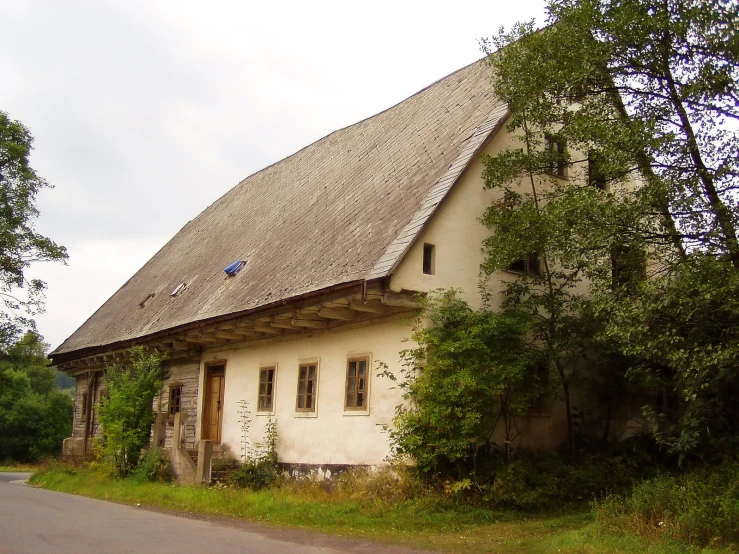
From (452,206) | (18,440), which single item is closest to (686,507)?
(452,206)

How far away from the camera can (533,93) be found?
491 inches

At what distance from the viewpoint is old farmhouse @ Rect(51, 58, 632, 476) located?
1355 cm

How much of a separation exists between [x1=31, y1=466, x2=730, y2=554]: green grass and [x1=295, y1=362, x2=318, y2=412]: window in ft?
5.76

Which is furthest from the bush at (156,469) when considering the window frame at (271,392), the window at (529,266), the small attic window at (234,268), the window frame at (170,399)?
the window at (529,266)

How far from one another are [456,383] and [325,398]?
374 cm

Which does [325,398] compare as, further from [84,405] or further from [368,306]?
[84,405]

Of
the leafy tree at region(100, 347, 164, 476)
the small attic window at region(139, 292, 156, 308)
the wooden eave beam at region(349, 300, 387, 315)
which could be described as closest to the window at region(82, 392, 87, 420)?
the small attic window at region(139, 292, 156, 308)

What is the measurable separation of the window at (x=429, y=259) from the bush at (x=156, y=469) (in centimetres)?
822

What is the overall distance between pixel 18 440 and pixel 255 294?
98.0 ft

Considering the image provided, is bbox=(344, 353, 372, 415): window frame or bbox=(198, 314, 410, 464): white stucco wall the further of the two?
bbox=(344, 353, 372, 415): window frame

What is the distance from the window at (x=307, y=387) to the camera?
1541 cm

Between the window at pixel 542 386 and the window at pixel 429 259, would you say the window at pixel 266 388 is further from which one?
the window at pixel 542 386

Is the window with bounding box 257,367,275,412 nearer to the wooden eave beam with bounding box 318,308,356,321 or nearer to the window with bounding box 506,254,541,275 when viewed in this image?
the wooden eave beam with bounding box 318,308,356,321

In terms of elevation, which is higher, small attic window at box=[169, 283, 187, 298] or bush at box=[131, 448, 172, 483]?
small attic window at box=[169, 283, 187, 298]
